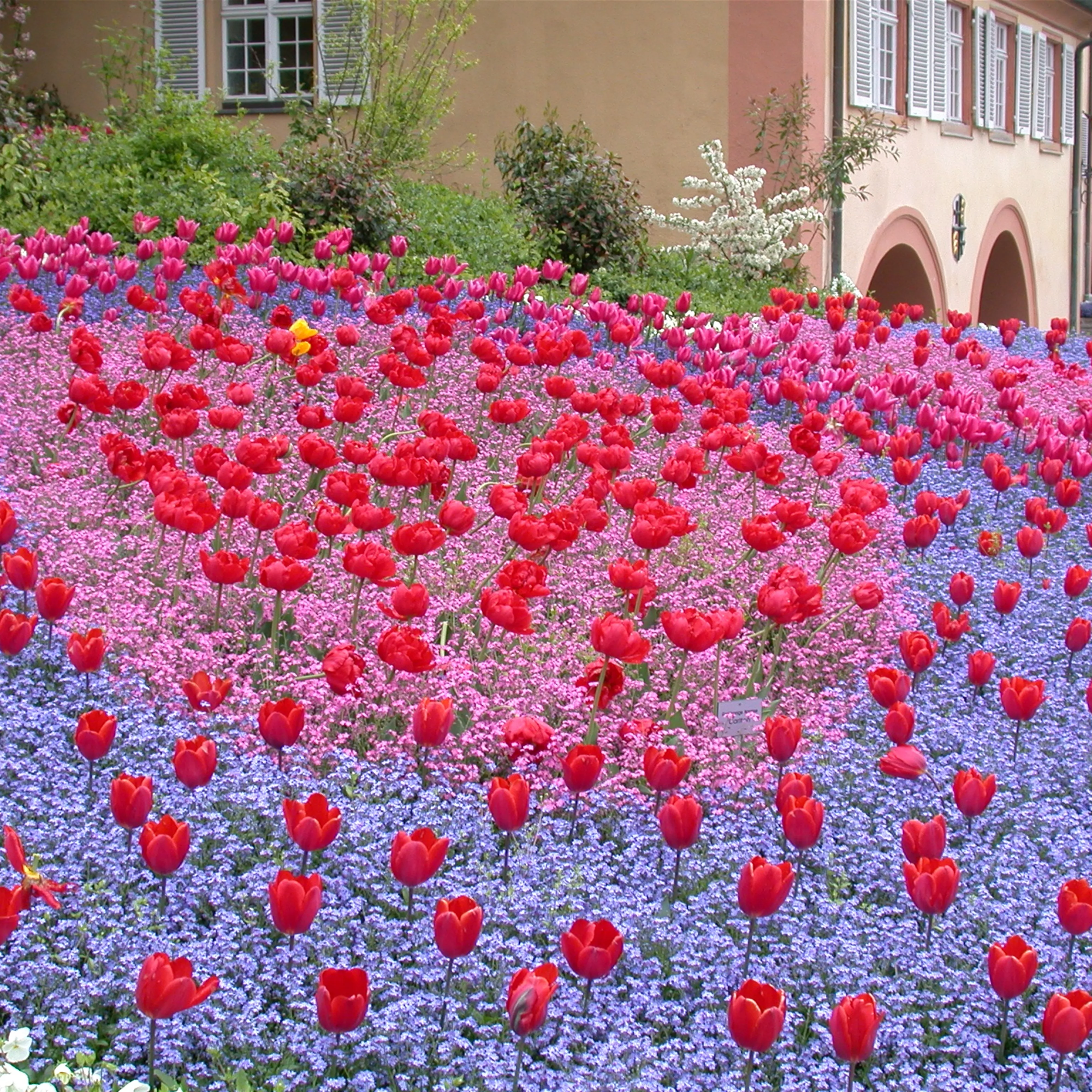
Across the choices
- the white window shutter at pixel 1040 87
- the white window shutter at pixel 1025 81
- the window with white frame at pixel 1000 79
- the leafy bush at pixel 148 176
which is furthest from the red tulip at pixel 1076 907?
the white window shutter at pixel 1040 87

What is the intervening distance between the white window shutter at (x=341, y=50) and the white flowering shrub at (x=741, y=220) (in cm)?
305

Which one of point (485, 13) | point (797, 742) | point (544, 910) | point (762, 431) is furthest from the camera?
point (485, 13)

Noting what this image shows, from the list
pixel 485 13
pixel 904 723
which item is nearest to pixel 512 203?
pixel 485 13

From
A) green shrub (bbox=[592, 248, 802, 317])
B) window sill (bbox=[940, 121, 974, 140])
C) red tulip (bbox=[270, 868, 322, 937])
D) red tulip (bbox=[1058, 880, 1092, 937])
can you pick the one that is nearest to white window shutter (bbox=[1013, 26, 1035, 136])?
window sill (bbox=[940, 121, 974, 140])

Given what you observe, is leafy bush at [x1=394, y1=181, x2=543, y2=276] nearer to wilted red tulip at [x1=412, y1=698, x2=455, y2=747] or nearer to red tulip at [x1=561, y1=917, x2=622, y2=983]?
wilted red tulip at [x1=412, y1=698, x2=455, y2=747]

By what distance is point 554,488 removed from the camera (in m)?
4.89

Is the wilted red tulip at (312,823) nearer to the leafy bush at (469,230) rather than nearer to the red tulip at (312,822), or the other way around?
the red tulip at (312,822)

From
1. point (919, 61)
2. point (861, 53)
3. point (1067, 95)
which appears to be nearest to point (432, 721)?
point (861, 53)

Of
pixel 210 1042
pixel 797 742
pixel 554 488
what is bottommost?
pixel 210 1042

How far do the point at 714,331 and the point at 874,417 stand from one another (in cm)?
80

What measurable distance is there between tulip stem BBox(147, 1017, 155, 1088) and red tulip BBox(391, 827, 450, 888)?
42cm

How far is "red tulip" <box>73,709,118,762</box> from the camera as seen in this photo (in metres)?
2.61

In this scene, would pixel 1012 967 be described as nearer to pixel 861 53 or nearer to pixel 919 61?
pixel 861 53

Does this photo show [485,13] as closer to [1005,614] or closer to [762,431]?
[762,431]
